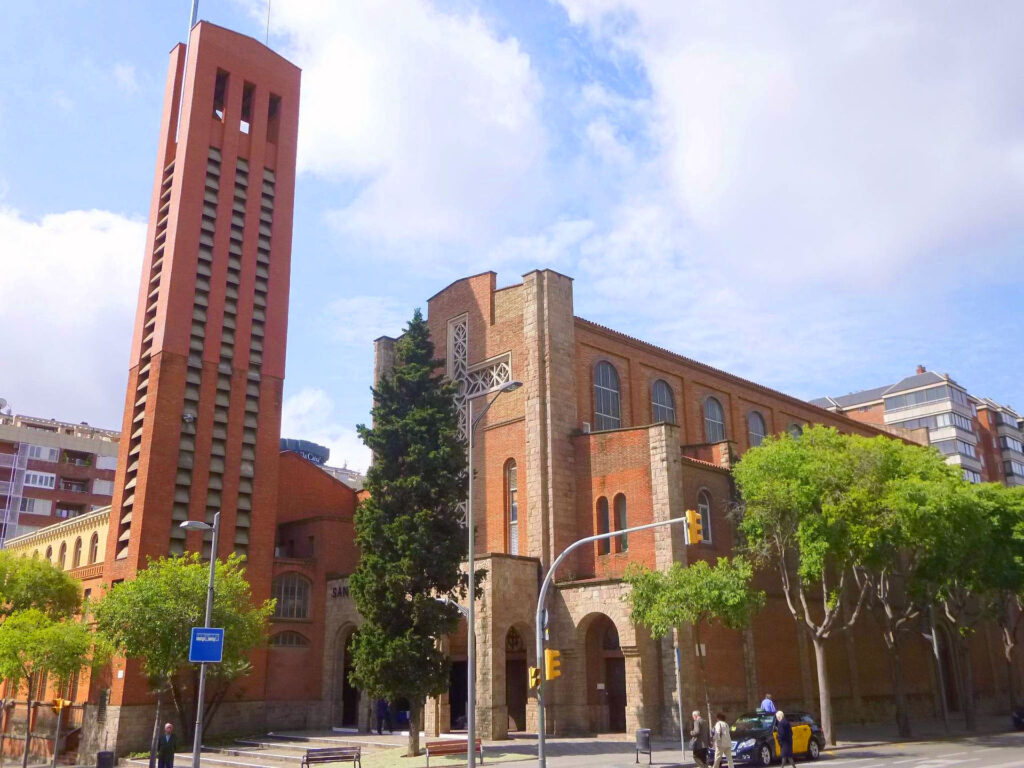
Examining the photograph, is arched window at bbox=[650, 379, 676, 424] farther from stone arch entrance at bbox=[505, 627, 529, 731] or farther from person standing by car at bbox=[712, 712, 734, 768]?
person standing by car at bbox=[712, 712, 734, 768]

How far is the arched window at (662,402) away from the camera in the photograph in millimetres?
44812

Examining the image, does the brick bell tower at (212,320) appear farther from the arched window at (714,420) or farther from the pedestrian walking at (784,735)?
the pedestrian walking at (784,735)

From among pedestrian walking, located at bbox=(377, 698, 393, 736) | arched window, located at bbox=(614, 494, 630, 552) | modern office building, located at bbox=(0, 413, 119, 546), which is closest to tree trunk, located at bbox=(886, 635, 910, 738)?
arched window, located at bbox=(614, 494, 630, 552)

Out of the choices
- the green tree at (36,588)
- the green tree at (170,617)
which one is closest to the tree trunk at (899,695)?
the green tree at (170,617)

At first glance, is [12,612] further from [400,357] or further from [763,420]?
[763,420]

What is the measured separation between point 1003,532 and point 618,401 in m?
17.1

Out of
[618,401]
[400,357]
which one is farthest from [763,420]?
[400,357]

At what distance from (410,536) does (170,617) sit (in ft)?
28.7

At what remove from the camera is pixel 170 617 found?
3038cm

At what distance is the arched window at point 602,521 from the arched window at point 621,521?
559 mm

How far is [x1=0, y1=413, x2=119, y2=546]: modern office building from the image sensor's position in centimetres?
7356

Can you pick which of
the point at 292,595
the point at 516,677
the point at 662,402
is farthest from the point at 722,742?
the point at 662,402

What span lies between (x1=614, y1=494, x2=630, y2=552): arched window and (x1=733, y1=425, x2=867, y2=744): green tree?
4496 mm

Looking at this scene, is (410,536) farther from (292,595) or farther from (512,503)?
(292,595)
